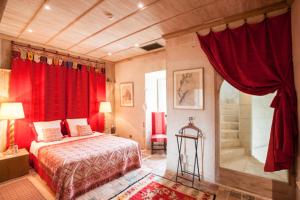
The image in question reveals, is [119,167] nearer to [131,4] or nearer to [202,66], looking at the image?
[202,66]

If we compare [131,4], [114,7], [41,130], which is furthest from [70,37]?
[41,130]

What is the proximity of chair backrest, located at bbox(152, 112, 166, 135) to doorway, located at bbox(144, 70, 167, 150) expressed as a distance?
0.64 feet

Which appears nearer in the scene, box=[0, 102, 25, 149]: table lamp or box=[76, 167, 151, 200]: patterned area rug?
box=[76, 167, 151, 200]: patterned area rug

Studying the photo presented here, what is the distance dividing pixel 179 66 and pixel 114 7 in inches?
62.4

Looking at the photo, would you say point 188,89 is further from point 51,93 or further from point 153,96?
point 51,93

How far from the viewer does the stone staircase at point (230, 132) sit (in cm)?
376

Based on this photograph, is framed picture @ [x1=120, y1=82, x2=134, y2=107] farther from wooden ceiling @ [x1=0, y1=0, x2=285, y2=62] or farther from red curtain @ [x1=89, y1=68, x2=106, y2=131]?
wooden ceiling @ [x1=0, y1=0, x2=285, y2=62]

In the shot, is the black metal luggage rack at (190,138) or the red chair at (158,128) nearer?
the black metal luggage rack at (190,138)

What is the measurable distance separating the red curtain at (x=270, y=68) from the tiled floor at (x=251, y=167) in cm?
37

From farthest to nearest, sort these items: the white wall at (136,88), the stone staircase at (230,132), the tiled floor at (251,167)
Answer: the white wall at (136,88), the stone staircase at (230,132), the tiled floor at (251,167)

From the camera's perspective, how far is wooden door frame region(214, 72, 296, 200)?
2.17 m

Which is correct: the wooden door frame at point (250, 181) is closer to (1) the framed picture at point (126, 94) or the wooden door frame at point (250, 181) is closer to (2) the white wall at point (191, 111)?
(2) the white wall at point (191, 111)

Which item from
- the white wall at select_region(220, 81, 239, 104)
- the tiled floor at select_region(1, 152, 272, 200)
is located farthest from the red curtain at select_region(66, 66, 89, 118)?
the white wall at select_region(220, 81, 239, 104)

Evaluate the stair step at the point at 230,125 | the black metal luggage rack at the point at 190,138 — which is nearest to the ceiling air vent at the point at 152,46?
the black metal luggage rack at the point at 190,138
